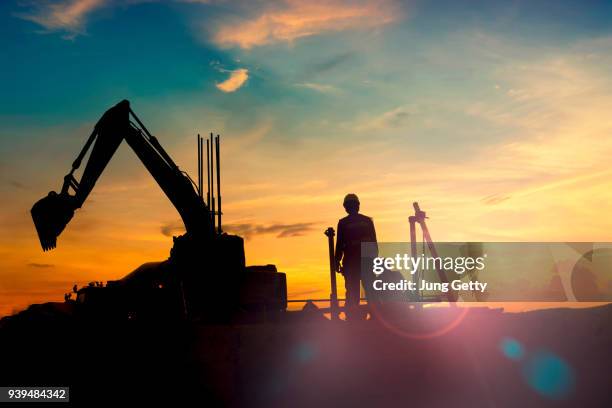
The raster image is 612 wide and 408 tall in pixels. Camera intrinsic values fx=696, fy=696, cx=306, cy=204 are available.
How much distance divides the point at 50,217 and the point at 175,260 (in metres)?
3.44

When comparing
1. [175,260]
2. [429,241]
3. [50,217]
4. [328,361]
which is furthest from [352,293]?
[50,217]

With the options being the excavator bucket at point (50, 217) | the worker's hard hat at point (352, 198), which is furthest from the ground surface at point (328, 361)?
the excavator bucket at point (50, 217)

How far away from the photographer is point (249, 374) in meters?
10.9

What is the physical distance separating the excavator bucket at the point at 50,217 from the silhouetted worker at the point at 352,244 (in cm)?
898

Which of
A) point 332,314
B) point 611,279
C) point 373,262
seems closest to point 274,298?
point 332,314

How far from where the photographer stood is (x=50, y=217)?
60.1 ft

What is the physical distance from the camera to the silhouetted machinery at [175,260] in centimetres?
1303

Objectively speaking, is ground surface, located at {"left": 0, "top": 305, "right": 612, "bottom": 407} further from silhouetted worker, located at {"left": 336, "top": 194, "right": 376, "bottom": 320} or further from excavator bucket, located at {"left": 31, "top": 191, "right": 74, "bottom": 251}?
excavator bucket, located at {"left": 31, "top": 191, "right": 74, "bottom": 251}

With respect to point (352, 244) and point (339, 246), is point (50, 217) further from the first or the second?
point (352, 244)

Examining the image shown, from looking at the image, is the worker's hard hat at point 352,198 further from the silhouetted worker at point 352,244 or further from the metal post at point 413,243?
the metal post at point 413,243

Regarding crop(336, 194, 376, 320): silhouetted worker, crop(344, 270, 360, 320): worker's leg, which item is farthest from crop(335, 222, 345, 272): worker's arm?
crop(344, 270, 360, 320): worker's leg

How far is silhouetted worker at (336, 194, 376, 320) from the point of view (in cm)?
1254

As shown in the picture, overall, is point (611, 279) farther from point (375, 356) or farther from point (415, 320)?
point (375, 356)

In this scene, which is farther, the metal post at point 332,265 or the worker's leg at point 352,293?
the metal post at point 332,265
